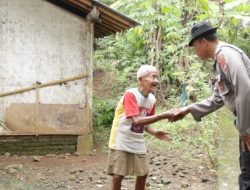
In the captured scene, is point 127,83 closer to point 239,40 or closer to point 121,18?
point 239,40

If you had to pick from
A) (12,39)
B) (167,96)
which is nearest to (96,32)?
(12,39)

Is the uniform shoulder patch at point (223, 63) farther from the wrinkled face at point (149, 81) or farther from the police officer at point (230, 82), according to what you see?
the wrinkled face at point (149, 81)

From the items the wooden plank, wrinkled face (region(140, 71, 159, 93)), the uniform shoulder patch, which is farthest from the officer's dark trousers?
the wooden plank

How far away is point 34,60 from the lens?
26.7 ft

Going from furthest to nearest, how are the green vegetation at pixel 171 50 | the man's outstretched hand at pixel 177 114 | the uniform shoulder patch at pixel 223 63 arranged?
the green vegetation at pixel 171 50 < the man's outstretched hand at pixel 177 114 < the uniform shoulder patch at pixel 223 63

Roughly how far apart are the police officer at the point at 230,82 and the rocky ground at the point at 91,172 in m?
2.69

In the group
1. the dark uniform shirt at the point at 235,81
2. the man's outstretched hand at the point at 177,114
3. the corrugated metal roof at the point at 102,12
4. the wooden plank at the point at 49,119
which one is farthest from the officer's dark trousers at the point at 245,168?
the wooden plank at the point at 49,119

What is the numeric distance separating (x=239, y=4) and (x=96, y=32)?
144 inches

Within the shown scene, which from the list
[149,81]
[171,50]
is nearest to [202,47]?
[149,81]

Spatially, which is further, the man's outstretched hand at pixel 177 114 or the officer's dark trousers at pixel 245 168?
the man's outstretched hand at pixel 177 114

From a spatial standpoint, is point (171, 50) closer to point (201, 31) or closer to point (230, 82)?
point (201, 31)

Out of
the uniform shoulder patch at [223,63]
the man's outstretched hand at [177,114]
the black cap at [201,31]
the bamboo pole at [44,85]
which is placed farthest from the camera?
the bamboo pole at [44,85]

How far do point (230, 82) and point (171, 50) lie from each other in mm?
8480

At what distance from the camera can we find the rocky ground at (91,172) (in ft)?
21.2
